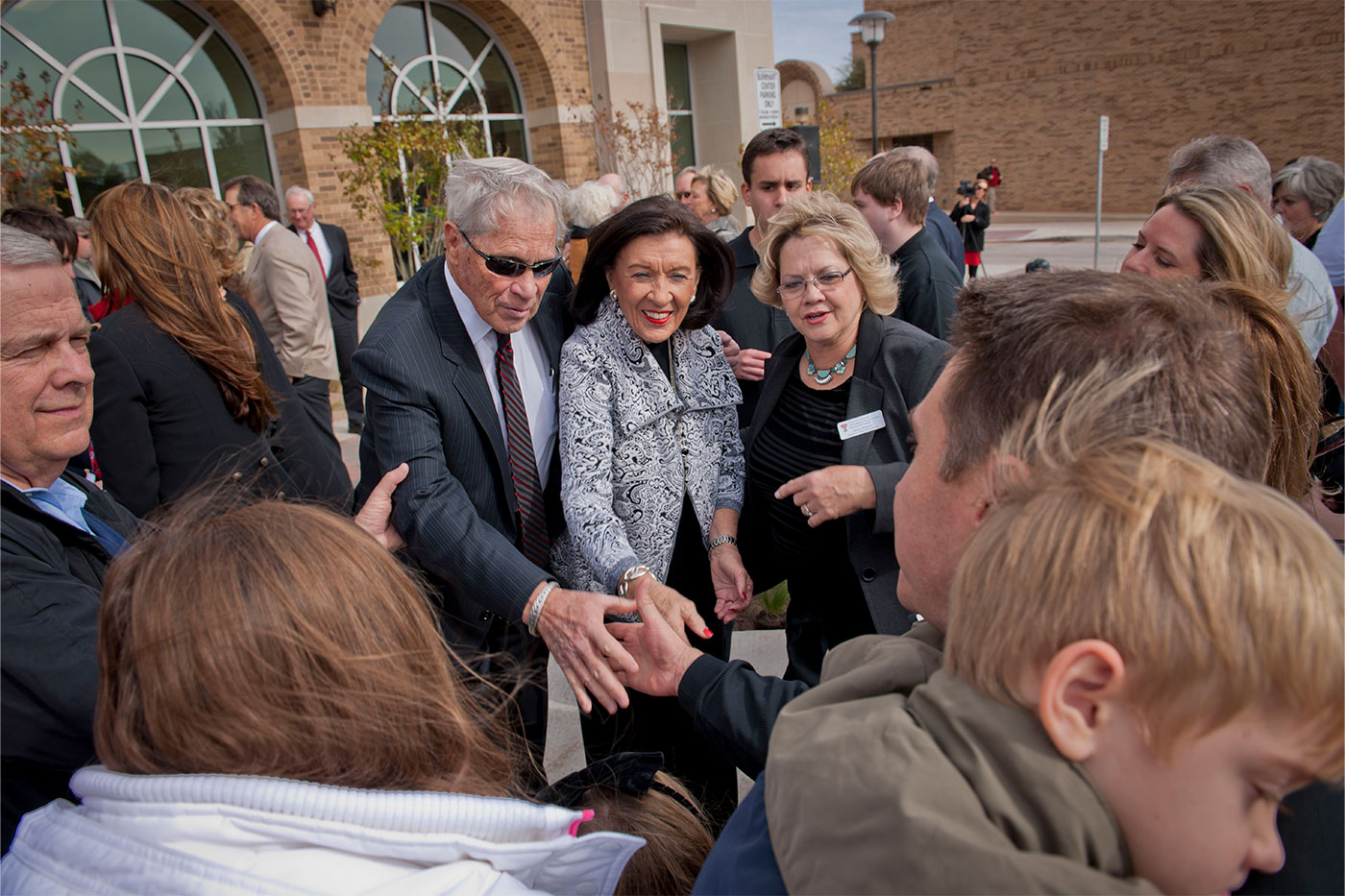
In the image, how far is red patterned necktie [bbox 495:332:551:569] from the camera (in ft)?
7.91

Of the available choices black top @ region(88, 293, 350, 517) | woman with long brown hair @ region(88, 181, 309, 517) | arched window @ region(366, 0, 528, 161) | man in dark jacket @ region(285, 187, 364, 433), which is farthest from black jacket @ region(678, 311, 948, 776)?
arched window @ region(366, 0, 528, 161)

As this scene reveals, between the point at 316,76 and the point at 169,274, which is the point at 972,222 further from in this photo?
the point at 169,274

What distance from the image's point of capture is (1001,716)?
2.54 ft

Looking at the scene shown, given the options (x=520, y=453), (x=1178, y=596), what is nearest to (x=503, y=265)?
(x=520, y=453)

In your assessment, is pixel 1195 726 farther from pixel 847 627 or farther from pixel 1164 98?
pixel 1164 98

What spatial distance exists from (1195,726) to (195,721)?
3.43 ft

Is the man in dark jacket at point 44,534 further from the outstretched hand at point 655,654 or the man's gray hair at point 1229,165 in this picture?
the man's gray hair at point 1229,165

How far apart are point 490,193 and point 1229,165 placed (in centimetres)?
318

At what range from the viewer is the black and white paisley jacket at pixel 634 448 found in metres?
2.34

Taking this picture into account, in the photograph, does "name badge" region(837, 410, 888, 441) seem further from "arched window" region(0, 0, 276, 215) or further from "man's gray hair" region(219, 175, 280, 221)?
"arched window" region(0, 0, 276, 215)

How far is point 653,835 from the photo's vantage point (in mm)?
1374

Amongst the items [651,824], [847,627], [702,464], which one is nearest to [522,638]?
[702,464]

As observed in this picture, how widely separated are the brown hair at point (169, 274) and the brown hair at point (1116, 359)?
2773 mm

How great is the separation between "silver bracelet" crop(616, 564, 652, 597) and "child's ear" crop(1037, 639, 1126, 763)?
1.49m
